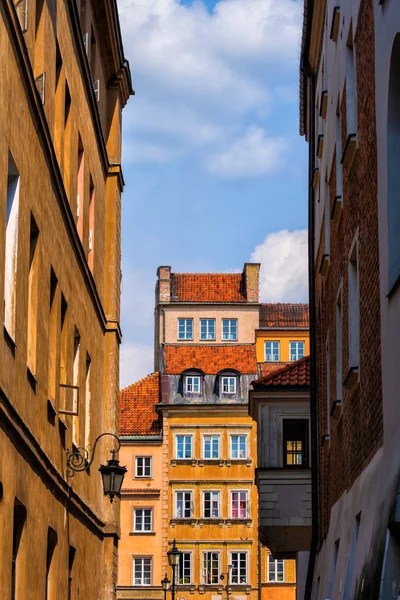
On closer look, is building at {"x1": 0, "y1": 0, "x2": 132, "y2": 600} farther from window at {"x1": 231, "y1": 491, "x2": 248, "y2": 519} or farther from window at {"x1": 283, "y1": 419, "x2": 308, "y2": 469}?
window at {"x1": 231, "y1": 491, "x2": 248, "y2": 519}

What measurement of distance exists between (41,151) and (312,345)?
9485mm

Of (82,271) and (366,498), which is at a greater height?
(82,271)

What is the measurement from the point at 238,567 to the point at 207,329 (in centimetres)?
1533

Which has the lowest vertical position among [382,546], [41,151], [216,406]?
[382,546]

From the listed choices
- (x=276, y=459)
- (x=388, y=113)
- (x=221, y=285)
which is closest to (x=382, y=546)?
(x=388, y=113)

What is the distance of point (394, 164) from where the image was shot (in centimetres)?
973

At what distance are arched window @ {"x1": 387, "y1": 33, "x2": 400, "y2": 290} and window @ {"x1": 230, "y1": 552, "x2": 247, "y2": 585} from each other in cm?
5909

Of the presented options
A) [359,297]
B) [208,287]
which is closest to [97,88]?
[359,297]

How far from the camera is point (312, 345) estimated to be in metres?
23.2

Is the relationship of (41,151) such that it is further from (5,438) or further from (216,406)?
(216,406)

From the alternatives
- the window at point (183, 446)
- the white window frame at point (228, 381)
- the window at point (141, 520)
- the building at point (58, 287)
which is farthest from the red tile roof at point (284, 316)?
the building at point (58, 287)

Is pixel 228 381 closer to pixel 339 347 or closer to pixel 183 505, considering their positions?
pixel 183 505

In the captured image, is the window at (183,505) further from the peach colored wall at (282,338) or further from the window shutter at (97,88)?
the window shutter at (97,88)

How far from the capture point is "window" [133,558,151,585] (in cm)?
6725
